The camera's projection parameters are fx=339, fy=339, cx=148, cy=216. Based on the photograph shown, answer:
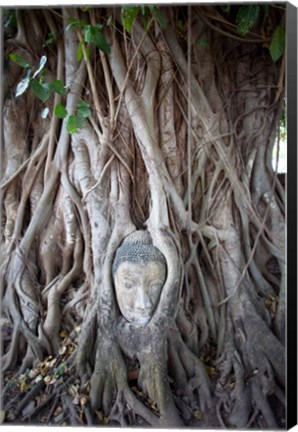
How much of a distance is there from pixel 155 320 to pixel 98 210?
593 millimetres

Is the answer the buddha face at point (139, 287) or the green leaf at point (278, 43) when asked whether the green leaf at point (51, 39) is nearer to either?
the green leaf at point (278, 43)

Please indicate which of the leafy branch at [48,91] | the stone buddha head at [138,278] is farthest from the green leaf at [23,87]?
the stone buddha head at [138,278]

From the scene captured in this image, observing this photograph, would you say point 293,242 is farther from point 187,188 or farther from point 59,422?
point 59,422

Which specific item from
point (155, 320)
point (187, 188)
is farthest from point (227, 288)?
point (187, 188)

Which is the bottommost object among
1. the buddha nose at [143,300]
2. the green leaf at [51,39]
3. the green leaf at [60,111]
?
the buddha nose at [143,300]

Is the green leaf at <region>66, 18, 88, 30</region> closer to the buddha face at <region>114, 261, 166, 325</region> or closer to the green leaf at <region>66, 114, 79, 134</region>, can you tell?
the green leaf at <region>66, 114, 79, 134</region>

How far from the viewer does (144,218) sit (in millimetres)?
1709

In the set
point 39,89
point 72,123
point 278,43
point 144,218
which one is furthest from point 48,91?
point 278,43

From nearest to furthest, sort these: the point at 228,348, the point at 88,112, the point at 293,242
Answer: the point at 293,242 < the point at 88,112 < the point at 228,348

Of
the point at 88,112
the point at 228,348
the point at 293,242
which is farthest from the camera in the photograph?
the point at 228,348

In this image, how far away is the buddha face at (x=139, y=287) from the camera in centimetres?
155

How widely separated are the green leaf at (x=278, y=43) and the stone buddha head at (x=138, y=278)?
1.01 metres

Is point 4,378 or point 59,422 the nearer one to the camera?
point 59,422

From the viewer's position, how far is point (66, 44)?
1.71 meters
